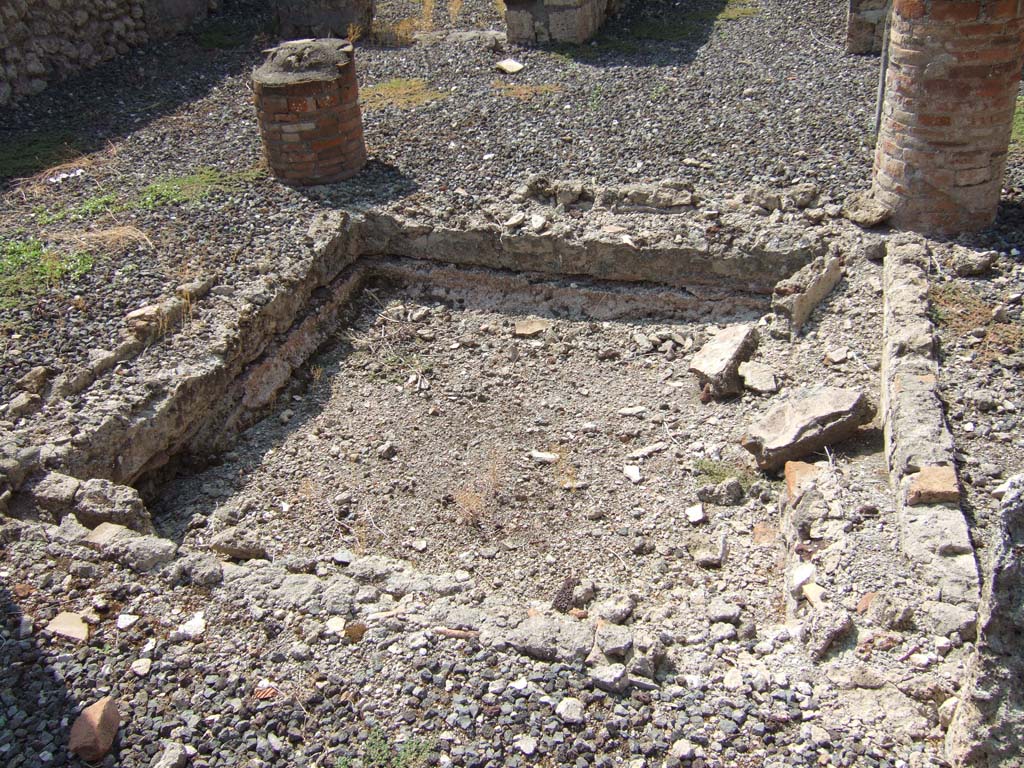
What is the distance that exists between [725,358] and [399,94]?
5.30 metres

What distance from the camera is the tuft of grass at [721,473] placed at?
470 centimetres

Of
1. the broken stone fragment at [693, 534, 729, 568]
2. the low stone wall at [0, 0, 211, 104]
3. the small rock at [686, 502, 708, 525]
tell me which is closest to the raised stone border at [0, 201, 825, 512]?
the small rock at [686, 502, 708, 525]

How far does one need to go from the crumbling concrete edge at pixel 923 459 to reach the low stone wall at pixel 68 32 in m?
8.74

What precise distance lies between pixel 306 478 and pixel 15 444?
150 cm

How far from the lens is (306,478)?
5.16 m

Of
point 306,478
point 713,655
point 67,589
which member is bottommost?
point 306,478

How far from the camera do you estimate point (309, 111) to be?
7012 mm

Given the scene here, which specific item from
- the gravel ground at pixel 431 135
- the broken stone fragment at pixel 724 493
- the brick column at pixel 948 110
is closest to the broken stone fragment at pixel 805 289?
the brick column at pixel 948 110

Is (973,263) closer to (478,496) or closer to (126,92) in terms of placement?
(478,496)

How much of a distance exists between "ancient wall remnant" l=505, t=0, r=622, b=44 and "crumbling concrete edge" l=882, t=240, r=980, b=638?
5.92 m

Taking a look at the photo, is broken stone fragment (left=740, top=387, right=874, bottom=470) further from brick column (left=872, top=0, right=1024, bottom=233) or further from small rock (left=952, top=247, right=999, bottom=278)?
brick column (left=872, top=0, right=1024, bottom=233)

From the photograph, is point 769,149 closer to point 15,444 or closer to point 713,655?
point 713,655

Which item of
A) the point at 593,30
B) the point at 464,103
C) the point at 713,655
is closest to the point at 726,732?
the point at 713,655

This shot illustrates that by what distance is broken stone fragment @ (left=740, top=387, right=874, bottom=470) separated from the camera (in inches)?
175
